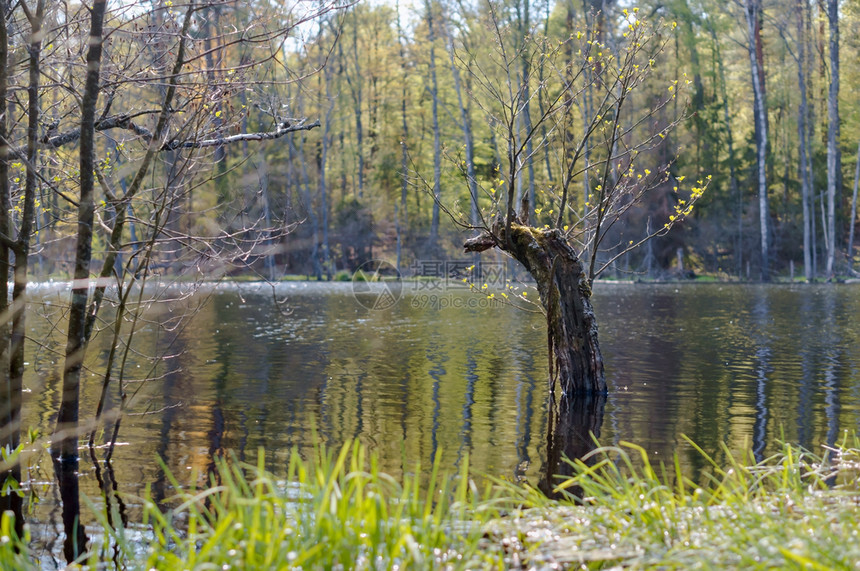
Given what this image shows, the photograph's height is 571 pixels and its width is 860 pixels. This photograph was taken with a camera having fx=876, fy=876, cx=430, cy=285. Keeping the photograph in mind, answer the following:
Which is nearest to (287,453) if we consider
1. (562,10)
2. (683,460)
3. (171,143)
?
(171,143)

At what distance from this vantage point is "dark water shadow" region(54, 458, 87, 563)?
18.2 feet

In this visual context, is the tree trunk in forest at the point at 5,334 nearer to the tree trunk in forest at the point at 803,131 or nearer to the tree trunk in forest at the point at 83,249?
the tree trunk in forest at the point at 83,249

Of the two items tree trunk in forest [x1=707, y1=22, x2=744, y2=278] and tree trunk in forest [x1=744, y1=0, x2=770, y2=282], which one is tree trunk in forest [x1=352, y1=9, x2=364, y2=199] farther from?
tree trunk in forest [x1=744, y1=0, x2=770, y2=282]

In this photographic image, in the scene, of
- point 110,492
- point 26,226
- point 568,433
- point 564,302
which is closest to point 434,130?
point 564,302

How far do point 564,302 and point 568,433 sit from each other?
2067 millimetres

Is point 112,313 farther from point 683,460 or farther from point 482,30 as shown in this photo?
point 482,30

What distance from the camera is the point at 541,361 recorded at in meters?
14.9

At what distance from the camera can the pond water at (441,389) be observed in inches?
Result: 320

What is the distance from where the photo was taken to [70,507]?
21.1ft

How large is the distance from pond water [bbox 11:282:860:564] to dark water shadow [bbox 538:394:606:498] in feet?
0.33

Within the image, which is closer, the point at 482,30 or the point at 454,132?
the point at 482,30

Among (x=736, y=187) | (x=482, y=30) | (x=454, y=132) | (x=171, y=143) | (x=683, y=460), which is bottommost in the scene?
(x=683, y=460)

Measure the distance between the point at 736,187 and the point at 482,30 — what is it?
1621 centimetres

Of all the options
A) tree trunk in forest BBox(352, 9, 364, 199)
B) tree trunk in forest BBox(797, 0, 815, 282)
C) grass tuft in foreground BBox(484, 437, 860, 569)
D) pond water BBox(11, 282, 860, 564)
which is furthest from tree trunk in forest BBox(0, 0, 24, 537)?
tree trunk in forest BBox(352, 9, 364, 199)
